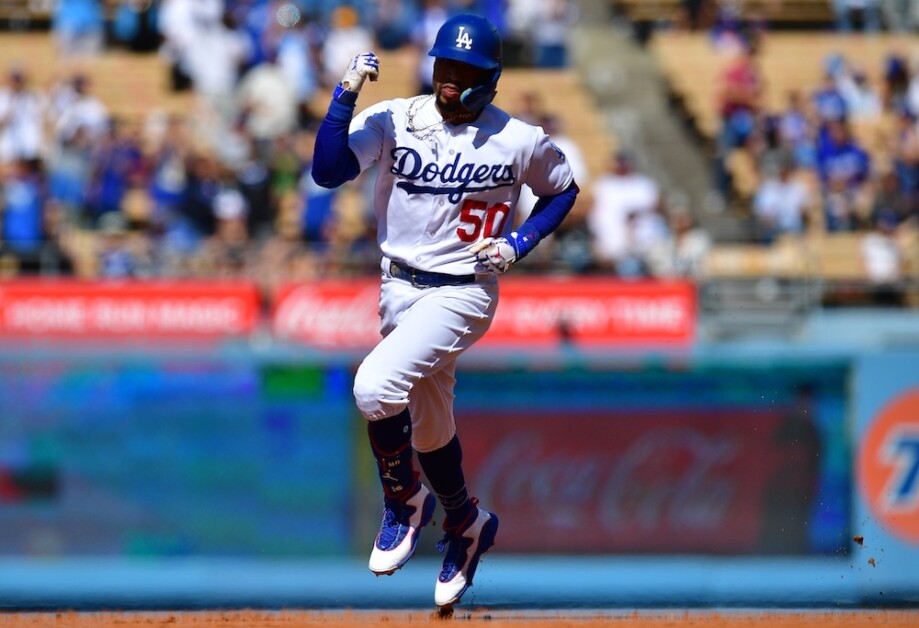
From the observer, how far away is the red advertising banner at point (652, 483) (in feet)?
34.3

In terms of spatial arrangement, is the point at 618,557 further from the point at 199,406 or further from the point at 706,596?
the point at 199,406

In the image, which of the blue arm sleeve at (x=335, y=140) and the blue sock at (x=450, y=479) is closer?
the blue arm sleeve at (x=335, y=140)

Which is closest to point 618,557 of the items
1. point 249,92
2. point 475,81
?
point 475,81

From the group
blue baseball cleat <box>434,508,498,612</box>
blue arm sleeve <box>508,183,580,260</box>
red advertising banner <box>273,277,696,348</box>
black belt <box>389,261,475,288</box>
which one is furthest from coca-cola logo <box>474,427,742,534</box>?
red advertising banner <box>273,277,696,348</box>

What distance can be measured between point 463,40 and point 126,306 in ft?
27.6

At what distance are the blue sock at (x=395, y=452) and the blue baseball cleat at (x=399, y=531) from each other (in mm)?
51

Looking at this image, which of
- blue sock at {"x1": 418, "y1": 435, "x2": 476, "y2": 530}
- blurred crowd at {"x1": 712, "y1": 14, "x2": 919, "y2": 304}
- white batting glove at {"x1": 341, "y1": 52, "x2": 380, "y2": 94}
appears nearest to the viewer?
white batting glove at {"x1": 341, "y1": 52, "x2": 380, "y2": 94}

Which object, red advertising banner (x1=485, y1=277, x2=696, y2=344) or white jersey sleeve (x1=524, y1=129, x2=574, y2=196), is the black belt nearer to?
white jersey sleeve (x1=524, y1=129, x2=574, y2=196)

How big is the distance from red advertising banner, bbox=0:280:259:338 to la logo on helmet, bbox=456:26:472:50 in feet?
26.1

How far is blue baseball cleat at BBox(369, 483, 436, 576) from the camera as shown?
733cm

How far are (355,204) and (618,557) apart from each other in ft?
20.7

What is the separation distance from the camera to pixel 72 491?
34.6 feet

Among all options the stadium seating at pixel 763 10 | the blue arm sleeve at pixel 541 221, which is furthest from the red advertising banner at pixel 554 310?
the blue arm sleeve at pixel 541 221

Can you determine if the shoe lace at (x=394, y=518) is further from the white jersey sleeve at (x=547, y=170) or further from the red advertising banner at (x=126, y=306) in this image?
the red advertising banner at (x=126, y=306)
